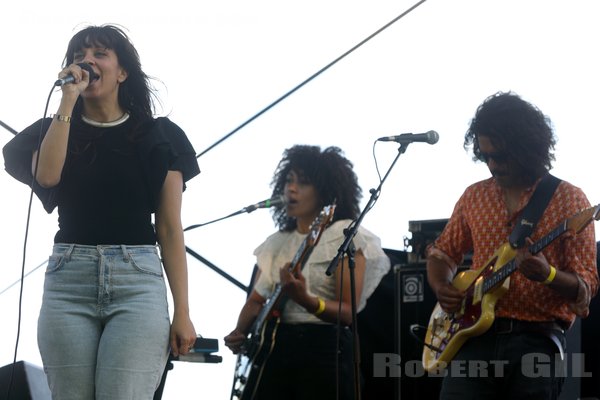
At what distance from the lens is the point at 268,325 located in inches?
158

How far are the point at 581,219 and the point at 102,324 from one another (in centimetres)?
148

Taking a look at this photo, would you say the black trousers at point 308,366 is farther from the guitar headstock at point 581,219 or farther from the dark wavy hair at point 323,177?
the guitar headstock at point 581,219

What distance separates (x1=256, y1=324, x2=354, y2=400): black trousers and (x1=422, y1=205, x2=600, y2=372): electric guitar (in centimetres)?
42

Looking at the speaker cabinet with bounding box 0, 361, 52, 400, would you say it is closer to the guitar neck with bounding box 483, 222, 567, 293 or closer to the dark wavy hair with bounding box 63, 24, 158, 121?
the dark wavy hair with bounding box 63, 24, 158, 121

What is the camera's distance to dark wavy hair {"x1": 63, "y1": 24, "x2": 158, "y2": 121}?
2.77m

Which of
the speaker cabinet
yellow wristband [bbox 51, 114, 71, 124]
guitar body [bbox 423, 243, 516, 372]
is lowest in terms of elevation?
the speaker cabinet

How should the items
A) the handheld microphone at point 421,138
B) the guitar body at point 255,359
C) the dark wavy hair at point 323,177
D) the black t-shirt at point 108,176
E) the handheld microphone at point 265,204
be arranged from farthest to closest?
the dark wavy hair at point 323,177, the handheld microphone at point 265,204, the guitar body at point 255,359, the handheld microphone at point 421,138, the black t-shirt at point 108,176

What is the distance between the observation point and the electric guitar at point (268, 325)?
13.0 ft

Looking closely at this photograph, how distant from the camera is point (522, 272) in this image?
119 inches

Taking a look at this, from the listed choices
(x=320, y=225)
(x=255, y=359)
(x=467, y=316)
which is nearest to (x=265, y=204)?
(x=320, y=225)

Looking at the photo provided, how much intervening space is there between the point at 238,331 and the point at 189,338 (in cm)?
176

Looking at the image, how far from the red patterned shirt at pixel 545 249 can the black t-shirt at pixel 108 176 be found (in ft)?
3.70

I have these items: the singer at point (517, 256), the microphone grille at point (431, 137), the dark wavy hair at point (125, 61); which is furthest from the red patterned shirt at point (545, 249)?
the dark wavy hair at point (125, 61)

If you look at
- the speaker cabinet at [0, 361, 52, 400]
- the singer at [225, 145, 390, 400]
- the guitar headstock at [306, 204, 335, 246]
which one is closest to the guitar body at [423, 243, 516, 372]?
the singer at [225, 145, 390, 400]
